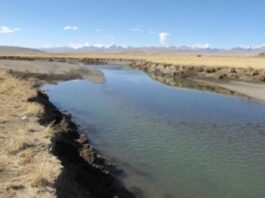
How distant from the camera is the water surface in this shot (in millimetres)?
13312

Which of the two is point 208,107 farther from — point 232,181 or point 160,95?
point 232,181

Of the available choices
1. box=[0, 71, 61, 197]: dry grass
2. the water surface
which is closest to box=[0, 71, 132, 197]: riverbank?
A: box=[0, 71, 61, 197]: dry grass

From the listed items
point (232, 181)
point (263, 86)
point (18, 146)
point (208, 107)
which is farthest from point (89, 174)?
point (263, 86)

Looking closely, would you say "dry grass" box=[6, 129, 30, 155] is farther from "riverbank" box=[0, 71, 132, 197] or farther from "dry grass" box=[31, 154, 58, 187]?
"dry grass" box=[31, 154, 58, 187]

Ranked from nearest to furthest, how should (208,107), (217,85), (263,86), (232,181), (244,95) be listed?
(232,181)
(208,107)
(244,95)
(263,86)
(217,85)

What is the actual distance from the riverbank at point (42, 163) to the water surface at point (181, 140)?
1.44m

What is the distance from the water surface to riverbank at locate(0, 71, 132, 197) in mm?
1438

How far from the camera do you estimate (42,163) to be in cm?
973

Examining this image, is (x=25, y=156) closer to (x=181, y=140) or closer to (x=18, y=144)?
(x=18, y=144)

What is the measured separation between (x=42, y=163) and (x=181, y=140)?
10.0 meters

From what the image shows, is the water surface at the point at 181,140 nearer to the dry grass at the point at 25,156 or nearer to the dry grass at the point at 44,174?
the dry grass at the point at 25,156

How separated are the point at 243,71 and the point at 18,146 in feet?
149

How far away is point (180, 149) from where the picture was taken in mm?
17156

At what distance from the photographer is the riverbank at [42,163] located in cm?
877
